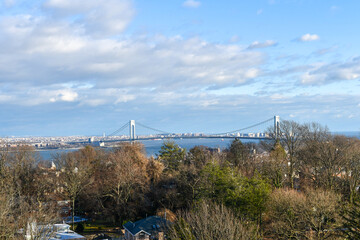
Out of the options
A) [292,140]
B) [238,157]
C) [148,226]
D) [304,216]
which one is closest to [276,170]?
[292,140]

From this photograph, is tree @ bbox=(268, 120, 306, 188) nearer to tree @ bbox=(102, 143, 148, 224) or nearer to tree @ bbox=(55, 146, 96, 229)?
tree @ bbox=(102, 143, 148, 224)

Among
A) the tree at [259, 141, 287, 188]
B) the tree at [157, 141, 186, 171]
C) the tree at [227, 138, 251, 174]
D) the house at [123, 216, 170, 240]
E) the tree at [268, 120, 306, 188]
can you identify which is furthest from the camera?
the tree at [157, 141, 186, 171]

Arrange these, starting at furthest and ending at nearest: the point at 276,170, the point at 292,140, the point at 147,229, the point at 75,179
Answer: the point at 292,140 < the point at 75,179 < the point at 276,170 < the point at 147,229

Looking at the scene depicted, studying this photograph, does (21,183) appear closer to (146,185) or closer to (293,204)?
(146,185)

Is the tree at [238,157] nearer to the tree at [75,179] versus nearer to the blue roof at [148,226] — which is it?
the blue roof at [148,226]

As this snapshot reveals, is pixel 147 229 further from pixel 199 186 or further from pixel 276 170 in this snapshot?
pixel 276 170

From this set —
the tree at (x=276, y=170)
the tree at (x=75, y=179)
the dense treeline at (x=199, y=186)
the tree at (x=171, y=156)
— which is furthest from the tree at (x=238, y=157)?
the tree at (x=75, y=179)

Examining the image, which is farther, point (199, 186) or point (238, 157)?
point (238, 157)

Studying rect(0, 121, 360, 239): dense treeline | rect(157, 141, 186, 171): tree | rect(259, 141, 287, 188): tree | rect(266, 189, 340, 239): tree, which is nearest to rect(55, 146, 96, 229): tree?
rect(0, 121, 360, 239): dense treeline
